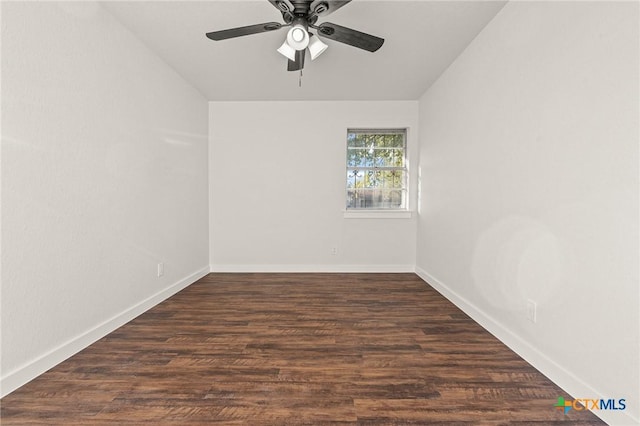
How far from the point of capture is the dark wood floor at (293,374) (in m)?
1.42

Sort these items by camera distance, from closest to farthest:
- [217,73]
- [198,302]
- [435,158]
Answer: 1. [198,302]
2. [217,73]
3. [435,158]

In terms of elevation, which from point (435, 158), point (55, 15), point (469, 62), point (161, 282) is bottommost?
point (161, 282)

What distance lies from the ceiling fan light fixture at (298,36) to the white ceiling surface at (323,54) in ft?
1.53

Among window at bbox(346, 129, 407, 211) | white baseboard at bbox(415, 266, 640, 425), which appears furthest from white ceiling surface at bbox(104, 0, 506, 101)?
white baseboard at bbox(415, 266, 640, 425)

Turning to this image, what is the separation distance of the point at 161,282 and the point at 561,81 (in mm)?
3584

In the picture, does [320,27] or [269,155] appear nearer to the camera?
[320,27]

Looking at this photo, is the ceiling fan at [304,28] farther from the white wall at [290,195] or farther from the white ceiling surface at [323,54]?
the white wall at [290,195]

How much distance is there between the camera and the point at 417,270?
14.0 feet

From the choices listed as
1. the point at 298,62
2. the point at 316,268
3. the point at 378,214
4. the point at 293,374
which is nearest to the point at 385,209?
the point at 378,214

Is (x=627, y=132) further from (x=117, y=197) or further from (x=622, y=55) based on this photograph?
(x=117, y=197)

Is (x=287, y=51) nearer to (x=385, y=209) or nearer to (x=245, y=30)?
(x=245, y=30)

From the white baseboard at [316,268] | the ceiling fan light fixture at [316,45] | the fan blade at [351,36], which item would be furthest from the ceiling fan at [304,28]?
the white baseboard at [316,268]

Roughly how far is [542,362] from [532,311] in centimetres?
29

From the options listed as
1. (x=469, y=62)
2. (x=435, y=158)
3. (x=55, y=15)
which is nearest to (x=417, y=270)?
(x=435, y=158)
